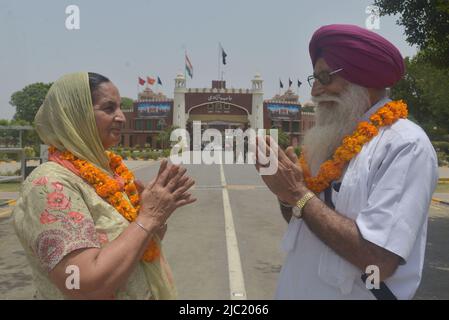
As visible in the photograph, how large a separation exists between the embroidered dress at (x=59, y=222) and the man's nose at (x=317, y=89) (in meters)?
1.04

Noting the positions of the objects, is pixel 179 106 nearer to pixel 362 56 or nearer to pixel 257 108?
pixel 257 108

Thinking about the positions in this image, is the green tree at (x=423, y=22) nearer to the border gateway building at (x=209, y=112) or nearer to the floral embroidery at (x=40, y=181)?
the floral embroidery at (x=40, y=181)

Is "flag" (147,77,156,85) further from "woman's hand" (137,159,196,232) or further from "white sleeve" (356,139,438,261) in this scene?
"white sleeve" (356,139,438,261)

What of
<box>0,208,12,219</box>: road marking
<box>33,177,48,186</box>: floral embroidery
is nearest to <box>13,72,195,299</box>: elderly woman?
<box>33,177,48,186</box>: floral embroidery

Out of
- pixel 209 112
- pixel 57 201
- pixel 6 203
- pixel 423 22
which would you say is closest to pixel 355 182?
pixel 57 201

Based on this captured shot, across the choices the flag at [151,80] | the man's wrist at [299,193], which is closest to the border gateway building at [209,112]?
the flag at [151,80]

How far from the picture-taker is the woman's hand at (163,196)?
5.65 feet

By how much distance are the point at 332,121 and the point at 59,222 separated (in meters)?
1.24

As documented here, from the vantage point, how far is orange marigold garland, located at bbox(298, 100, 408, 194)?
5.62 ft

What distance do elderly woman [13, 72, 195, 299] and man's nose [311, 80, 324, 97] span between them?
0.70 meters

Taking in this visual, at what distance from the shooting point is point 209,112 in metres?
60.1
